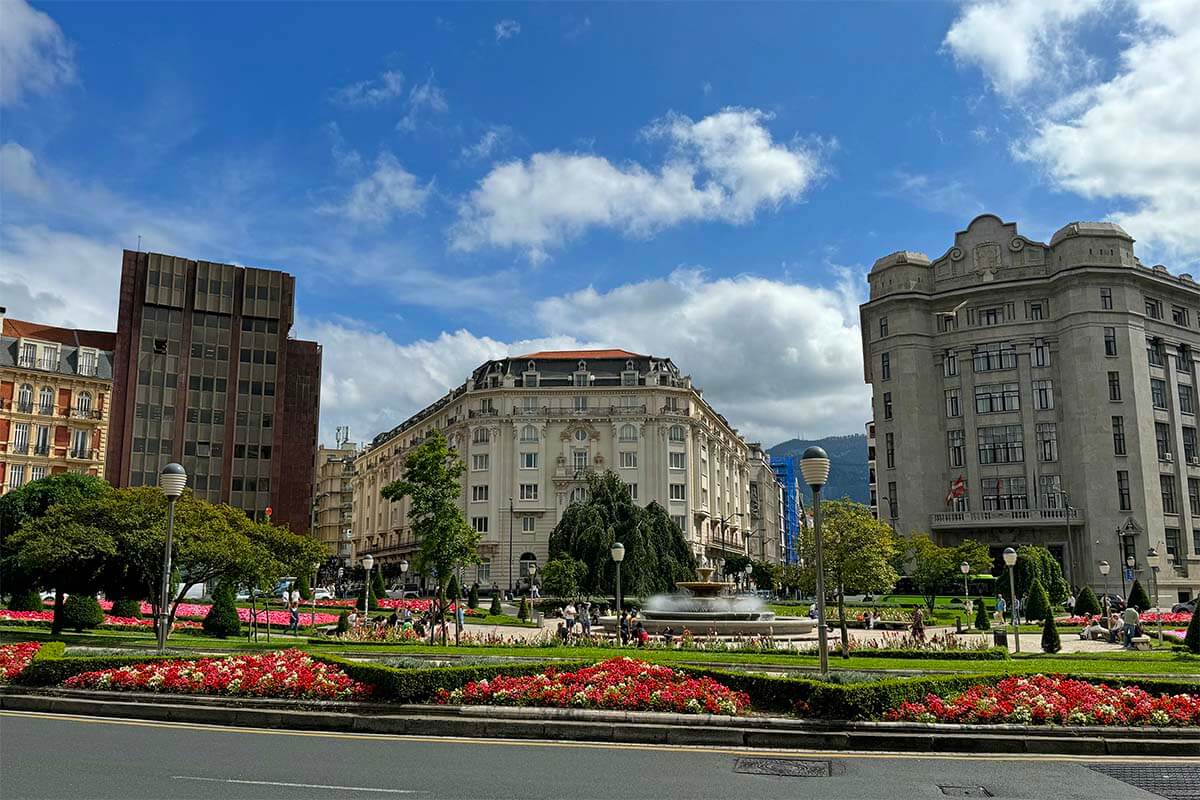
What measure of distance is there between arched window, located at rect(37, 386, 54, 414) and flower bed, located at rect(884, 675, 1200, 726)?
7052cm

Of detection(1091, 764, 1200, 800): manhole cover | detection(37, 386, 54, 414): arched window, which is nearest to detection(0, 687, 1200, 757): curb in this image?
detection(1091, 764, 1200, 800): manhole cover

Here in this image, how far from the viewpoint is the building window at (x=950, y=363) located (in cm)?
7450

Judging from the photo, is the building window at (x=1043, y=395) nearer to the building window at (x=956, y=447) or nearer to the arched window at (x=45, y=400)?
the building window at (x=956, y=447)

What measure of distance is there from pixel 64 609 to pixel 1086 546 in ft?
214

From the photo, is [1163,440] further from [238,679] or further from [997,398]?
[238,679]

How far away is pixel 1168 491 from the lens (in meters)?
69.7

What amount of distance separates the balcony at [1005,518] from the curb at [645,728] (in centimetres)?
6062

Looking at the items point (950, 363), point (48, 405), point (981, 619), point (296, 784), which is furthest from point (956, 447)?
point (296, 784)

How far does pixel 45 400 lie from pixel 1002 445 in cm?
7297

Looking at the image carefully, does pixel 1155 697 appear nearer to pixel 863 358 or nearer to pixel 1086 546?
pixel 1086 546

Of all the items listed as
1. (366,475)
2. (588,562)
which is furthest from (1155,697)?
(366,475)

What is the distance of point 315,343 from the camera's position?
8725cm

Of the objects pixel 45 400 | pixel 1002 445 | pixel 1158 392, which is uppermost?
pixel 1158 392

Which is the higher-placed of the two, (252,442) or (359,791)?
(252,442)
